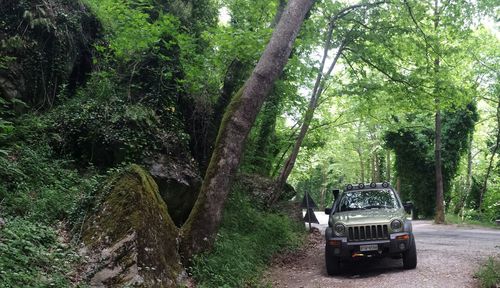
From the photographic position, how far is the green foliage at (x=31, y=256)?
15.1 feet

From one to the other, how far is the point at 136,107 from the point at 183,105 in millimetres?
2094

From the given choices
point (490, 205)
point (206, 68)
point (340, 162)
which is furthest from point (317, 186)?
point (206, 68)

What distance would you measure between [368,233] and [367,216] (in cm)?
50

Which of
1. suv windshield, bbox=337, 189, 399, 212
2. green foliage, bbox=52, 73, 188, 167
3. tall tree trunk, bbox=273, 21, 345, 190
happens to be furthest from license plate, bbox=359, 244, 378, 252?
tall tree trunk, bbox=273, 21, 345, 190

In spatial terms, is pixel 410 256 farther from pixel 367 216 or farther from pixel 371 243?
pixel 367 216

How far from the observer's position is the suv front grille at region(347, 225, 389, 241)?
9070 millimetres

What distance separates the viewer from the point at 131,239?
6250mm

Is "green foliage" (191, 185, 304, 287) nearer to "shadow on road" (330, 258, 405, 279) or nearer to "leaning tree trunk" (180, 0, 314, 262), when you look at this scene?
"leaning tree trunk" (180, 0, 314, 262)

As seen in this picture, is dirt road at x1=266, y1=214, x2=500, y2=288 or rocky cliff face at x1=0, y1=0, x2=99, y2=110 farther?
rocky cliff face at x1=0, y1=0, x2=99, y2=110

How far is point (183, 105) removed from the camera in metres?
12.4

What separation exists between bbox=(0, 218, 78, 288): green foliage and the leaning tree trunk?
2487mm

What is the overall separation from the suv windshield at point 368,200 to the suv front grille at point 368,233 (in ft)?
4.05

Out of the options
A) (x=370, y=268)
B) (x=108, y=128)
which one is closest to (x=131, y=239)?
(x=108, y=128)

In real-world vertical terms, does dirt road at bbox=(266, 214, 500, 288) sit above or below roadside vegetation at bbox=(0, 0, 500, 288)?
below
